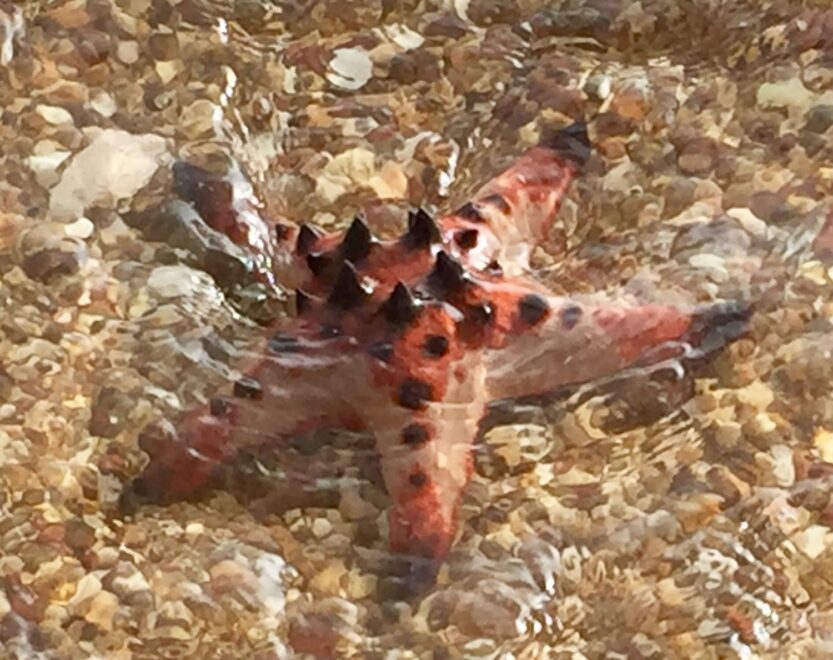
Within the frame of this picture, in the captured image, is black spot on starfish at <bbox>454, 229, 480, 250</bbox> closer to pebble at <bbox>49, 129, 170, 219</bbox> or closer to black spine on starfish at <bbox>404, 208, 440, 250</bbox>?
black spine on starfish at <bbox>404, 208, 440, 250</bbox>

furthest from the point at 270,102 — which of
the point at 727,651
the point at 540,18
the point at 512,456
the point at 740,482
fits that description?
the point at 727,651

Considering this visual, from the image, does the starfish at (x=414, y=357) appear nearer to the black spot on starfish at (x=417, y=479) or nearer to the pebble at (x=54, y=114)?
the black spot on starfish at (x=417, y=479)

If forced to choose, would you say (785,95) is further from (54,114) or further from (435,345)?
(54,114)

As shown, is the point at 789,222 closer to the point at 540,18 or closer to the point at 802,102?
the point at 802,102

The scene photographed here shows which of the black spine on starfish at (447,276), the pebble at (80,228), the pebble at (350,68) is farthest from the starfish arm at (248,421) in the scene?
the pebble at (350,68)

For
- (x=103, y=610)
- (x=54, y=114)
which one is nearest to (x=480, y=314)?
(x=103, y=610)

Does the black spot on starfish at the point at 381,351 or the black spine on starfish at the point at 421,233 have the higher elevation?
the black spine on starfish at the point at 421,233

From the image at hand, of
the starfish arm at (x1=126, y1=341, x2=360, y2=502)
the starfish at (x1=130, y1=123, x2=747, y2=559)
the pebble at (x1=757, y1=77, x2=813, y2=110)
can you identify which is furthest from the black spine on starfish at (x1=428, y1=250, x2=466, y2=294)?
the pebble at (x1=757, y1=77, x2=813, y2=110)
